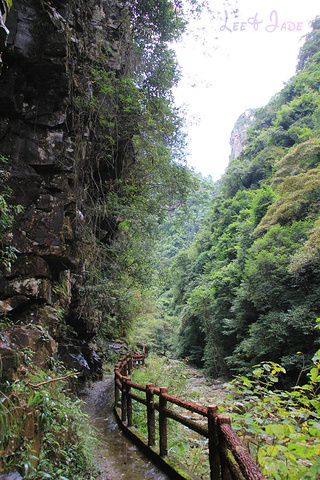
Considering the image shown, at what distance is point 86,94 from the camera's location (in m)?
7.48

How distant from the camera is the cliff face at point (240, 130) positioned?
66281mm

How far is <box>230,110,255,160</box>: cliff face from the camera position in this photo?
66.3 metres

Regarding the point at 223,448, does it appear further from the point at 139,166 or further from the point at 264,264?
the point at 264,264

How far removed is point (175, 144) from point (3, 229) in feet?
24.0

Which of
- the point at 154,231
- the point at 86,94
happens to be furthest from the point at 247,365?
the point at 86,94

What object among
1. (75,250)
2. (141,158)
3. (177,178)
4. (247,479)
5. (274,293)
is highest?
(141,158)

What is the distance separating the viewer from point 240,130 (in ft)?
227

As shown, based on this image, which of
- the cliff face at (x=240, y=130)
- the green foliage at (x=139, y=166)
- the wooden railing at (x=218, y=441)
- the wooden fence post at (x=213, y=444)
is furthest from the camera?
the cliff face at (x=240, y=130)

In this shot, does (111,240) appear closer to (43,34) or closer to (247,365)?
(43,34)

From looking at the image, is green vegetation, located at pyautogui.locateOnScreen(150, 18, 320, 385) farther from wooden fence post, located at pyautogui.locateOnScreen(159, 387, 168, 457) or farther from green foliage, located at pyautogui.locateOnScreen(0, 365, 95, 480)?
green foliage, located at pyautogui.locateOnScreen(0, 365, 95, 480)

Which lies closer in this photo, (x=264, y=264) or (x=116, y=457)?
(x=116, y=457)

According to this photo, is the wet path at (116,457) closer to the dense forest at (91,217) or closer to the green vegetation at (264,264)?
the dense forest at (91,217)

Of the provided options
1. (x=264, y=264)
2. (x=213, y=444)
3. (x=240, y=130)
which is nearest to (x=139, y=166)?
(x=264, y=264)

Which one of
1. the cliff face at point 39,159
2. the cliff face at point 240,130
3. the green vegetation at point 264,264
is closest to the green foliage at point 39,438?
the cliff face at point 39,159
